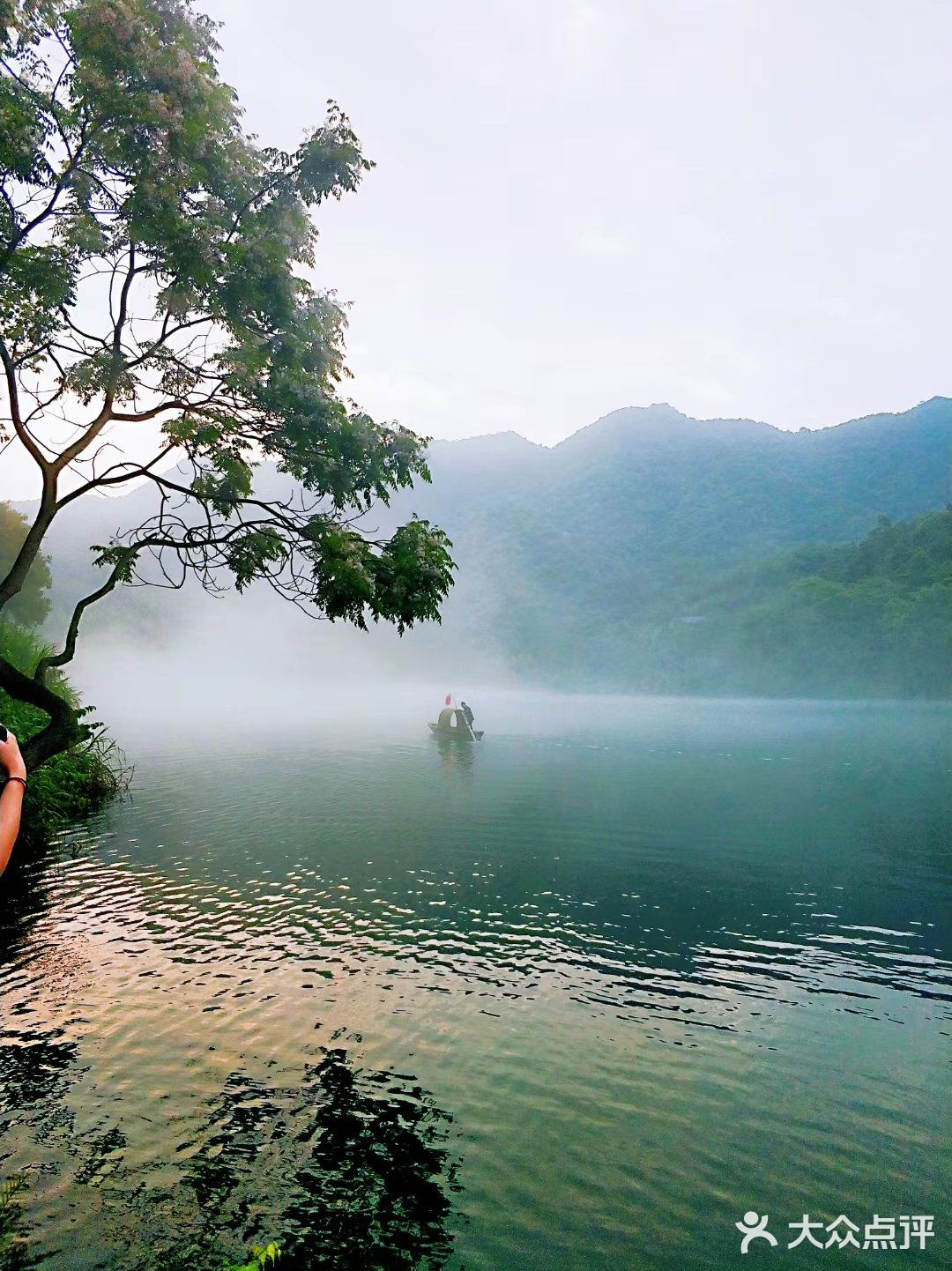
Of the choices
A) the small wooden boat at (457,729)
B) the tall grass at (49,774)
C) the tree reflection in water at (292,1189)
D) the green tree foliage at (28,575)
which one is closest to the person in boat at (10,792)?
the tree reflection in water at (292,1189)

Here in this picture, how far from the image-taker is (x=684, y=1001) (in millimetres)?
13055

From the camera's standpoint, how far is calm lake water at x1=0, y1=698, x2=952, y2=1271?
7.46 metres

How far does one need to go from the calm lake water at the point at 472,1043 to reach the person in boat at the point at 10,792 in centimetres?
472

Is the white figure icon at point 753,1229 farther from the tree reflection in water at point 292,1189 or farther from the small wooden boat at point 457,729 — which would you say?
the small wooden boat at point 457,729

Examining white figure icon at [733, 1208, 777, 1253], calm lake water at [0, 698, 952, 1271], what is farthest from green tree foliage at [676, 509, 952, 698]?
white figure icon at [733, 1208, 777, 1253]

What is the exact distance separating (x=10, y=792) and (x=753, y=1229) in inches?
307

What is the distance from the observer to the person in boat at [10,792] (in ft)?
15.0

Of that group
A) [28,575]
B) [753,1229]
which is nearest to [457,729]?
[28,575]

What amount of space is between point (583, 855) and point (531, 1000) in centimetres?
1122

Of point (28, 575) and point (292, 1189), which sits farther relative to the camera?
point (28, 575)

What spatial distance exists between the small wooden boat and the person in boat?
165 feet

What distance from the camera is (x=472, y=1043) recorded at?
11297 mm

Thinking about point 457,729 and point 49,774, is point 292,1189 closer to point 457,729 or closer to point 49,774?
point 49,774

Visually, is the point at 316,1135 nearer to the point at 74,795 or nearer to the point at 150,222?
the point at 150,222
